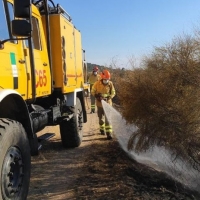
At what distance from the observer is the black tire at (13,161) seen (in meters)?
2.99

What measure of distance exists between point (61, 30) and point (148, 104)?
83.1 inches

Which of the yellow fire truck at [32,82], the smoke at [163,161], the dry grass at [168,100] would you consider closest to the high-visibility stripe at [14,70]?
the yellow fire truck at [32,82]

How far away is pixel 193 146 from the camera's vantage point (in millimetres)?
5043

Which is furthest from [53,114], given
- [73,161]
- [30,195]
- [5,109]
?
[5,109]

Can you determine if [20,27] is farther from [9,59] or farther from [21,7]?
[9,59]

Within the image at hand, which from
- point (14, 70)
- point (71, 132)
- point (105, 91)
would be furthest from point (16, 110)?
point (105, 91)

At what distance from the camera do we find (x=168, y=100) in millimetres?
5383

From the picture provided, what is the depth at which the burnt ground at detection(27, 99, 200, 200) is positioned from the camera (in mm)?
4438

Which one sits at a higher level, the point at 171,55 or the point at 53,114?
the point at 171,55

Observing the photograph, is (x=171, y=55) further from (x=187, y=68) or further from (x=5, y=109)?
(x=5, y=109)

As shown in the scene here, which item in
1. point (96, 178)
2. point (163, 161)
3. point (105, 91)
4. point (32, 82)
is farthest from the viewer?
point (105, 91)

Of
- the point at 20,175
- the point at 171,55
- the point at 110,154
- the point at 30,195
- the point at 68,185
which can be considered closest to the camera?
the point at 20,175

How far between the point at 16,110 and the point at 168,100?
265cm

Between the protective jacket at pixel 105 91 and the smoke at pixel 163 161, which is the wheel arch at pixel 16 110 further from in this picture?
the protective jacket at pixel 105 91
